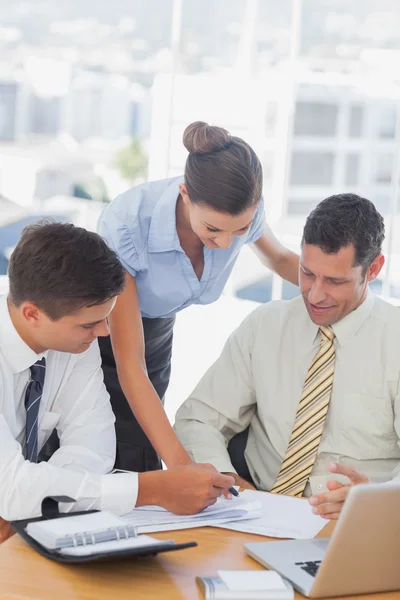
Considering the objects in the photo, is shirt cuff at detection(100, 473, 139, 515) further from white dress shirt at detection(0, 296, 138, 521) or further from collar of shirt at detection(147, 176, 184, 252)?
collar of shirt at detection(147, 176, 184, 252)

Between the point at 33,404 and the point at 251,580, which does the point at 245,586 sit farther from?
the point at 33,404

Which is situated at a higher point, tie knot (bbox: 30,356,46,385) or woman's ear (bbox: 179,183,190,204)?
woman's ear (bbox: 179,183,190,204)

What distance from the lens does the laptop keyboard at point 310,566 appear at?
1279 mm

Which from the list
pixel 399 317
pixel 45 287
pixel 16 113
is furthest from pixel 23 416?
pixel 16 113

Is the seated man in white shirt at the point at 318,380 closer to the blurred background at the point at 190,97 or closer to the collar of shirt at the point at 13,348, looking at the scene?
the collar of shirt at the point at 13,348

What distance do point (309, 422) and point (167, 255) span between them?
53cm

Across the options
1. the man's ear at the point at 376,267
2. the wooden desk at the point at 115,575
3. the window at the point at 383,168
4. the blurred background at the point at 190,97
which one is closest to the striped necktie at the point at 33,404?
the wooden desk at the point at 115,575

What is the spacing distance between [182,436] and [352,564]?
0.85 m

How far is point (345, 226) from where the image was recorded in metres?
1.92

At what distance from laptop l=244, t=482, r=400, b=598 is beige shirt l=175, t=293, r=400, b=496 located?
0.64 metres

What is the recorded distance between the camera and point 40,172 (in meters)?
6.56

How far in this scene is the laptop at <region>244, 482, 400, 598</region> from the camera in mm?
1154

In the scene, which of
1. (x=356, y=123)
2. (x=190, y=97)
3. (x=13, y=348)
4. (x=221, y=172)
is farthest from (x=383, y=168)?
(x=13, y=348)

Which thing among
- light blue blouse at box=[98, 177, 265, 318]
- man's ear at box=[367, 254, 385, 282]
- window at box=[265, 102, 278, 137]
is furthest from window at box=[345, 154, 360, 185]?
man's ear at box=[367, 254, 385, 282]
